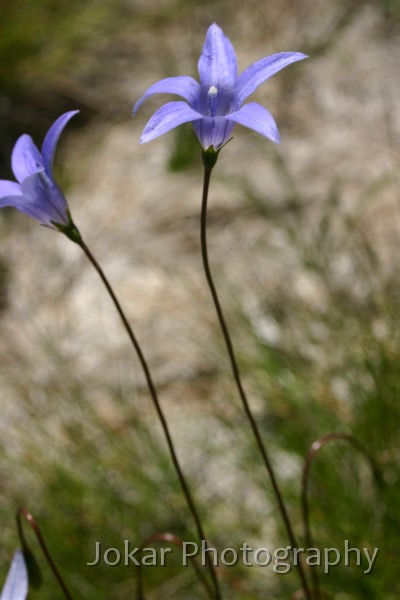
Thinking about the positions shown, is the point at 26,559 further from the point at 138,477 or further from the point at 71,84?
the point at 71,84

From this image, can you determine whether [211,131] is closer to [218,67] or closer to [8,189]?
[218,67]

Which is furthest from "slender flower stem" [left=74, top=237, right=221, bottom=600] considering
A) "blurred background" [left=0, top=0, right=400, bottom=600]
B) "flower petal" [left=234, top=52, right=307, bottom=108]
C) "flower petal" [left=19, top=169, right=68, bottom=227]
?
"blurred background" [left=0, top=0, right=400, bottom=600]

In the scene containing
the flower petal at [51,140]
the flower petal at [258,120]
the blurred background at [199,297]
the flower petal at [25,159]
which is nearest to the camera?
the flower petal at [258,120]

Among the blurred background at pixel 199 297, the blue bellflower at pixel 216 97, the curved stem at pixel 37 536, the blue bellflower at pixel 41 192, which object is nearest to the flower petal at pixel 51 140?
the blue bellflower at pixel 41 192

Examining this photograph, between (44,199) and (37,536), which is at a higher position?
(44,199)

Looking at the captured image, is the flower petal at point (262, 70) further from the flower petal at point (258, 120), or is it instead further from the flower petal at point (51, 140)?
the flower petal at point (51, 140)

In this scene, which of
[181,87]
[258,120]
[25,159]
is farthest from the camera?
[25,159]

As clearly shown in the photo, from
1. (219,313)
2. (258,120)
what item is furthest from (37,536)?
(258,120)
